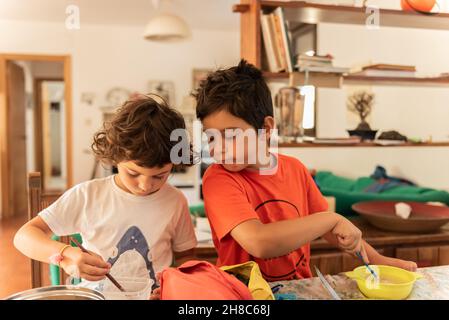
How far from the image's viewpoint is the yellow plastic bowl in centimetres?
51

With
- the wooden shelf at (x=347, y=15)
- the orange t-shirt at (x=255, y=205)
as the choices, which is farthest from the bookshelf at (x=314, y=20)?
the orange t-shirt at (x=255, y=205)

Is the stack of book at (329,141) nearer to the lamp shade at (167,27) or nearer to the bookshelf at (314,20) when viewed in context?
the bookshelf at (314,20)

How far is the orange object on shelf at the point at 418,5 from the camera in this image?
1168 mm

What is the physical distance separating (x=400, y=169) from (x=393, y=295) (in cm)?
156

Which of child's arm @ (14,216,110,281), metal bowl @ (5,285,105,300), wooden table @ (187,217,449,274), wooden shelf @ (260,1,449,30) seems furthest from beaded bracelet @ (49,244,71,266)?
wooden shelf @ (260,1,449,30)

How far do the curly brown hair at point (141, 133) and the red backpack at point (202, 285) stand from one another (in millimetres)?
209

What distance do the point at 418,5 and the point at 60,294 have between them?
3.80ft

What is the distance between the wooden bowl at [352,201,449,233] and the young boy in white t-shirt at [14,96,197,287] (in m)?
0.63

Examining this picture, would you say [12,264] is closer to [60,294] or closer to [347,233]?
[60,294]

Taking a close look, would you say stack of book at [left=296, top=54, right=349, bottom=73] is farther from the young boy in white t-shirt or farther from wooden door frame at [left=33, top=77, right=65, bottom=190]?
wooden door frame at [left=33, top=77, right=65, bottom=190]

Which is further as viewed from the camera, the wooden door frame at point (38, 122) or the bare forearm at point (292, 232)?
the wooden door frame at point (38, 122)

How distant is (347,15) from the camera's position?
1.23 metres

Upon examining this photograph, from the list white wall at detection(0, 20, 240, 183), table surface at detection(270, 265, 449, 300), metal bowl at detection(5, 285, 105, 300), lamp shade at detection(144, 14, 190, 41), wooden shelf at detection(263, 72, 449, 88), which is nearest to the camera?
metal bowl at detection(5, 285, 105, 300)
